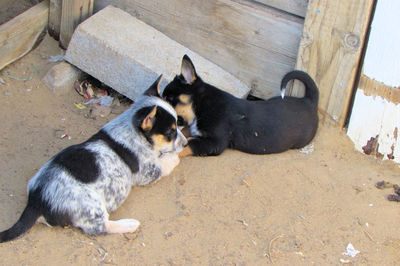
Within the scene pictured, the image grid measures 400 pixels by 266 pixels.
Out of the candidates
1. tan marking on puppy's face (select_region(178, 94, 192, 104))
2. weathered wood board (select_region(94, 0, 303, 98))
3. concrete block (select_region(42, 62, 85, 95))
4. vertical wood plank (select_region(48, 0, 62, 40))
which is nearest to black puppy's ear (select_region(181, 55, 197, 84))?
tan marking on puppy's face (select_region(178, 94, 192, 104))

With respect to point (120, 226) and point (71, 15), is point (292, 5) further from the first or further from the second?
point (120, 226)

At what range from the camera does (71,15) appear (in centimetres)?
562

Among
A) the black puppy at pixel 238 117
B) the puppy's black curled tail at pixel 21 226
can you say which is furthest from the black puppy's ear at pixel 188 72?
the puppy's black curled tail at pixel 21 226

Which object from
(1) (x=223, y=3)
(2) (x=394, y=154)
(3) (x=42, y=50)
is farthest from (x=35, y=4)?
(2) (x=394, y=154)

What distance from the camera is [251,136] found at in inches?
190

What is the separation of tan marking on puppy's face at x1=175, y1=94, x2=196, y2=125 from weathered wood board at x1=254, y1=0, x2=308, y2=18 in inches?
51.1

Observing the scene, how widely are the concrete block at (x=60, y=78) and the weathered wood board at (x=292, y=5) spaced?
227 centimetres

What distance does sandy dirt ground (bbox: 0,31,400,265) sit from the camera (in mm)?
3674

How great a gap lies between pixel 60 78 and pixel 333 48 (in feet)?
9.50

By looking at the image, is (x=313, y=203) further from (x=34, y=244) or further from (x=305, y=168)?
(x=34, y=244)

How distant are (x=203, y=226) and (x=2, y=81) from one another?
115 inches

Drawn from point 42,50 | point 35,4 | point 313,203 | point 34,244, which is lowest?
point 34,244

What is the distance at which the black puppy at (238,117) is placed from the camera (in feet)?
15.8

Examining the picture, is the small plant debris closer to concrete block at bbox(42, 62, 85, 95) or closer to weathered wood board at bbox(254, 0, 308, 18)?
weathered wood board at bbox(254, 0, 308, 18)
